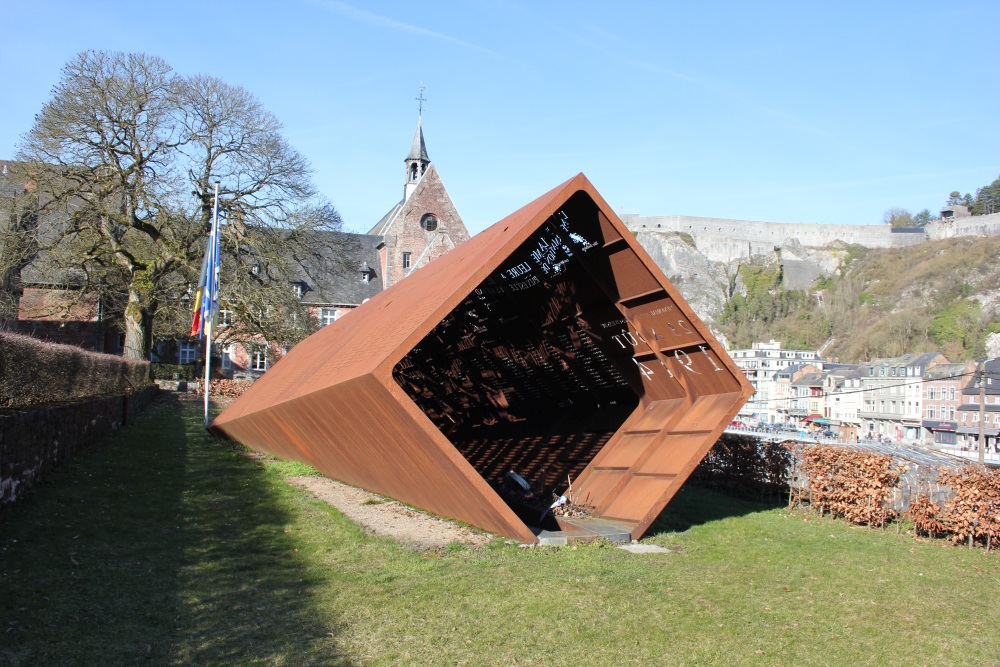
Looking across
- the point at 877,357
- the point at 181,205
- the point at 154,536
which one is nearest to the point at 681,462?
the point at 154,536

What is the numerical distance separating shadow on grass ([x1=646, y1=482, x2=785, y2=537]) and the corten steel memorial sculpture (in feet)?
2.75

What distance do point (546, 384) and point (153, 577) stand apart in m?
9.91

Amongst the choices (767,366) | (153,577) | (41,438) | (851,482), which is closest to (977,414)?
(767,366)

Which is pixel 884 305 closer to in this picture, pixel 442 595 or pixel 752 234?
pixel 752 234

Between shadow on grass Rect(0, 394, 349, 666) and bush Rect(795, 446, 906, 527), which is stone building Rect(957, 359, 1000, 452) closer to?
bush Rect(795, 446, 906, 527)

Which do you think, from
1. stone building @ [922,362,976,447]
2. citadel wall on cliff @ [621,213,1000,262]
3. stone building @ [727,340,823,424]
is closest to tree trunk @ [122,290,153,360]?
stone building @ [922,362,976,447]

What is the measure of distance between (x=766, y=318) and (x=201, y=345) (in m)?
126

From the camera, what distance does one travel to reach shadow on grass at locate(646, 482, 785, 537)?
10414mm

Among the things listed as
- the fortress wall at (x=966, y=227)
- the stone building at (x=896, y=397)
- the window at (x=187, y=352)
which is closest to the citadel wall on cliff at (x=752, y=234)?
the fortress wall at (x=966, y=227)

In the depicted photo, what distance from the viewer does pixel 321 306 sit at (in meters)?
60.1

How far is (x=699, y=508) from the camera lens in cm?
1238

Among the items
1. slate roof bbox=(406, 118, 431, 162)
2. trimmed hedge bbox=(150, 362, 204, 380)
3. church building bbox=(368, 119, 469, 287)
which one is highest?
slate roof bbox=(406, 118, 431, 162)

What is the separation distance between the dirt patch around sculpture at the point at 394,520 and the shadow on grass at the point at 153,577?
2.56 ft

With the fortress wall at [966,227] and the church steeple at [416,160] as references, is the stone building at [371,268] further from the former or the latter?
the fortress wall at [966,227]
